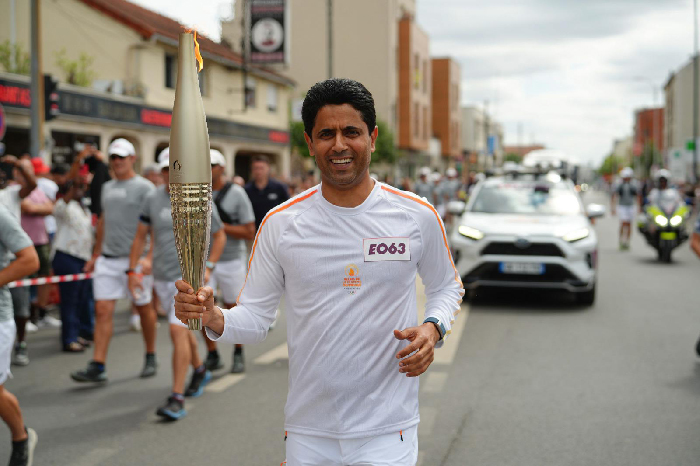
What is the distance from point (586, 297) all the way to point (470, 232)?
1.78 m

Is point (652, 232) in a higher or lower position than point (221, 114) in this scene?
lower

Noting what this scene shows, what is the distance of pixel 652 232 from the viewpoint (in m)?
18.4

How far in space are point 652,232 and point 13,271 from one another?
52.9 feet

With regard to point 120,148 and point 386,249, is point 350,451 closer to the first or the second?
point 386,249

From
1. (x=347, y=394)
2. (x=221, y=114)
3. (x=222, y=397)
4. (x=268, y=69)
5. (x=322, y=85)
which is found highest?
(x=268, y=69)

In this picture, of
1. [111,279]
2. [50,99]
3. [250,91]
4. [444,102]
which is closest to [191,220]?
[111,279]

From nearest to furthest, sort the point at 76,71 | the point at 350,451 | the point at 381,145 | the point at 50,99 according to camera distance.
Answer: the point at 350,451, the point at 50,99, the point at 76,71, the point at 381,145

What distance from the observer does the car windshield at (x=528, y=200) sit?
12.2m

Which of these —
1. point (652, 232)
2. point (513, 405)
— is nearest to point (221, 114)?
point (652, 232)

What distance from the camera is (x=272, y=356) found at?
27.5 feet

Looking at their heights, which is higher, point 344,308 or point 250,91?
point 250,91

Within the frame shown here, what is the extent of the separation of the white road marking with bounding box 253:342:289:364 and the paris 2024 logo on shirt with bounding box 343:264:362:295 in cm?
531

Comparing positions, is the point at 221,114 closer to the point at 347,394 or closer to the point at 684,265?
the point at 684,265

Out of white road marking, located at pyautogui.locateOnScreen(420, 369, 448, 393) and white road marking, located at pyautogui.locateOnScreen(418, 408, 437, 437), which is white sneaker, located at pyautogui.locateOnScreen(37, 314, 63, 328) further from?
white road marking, located at pyautogui.locateOnScreen(418, 408, 437, 437)
